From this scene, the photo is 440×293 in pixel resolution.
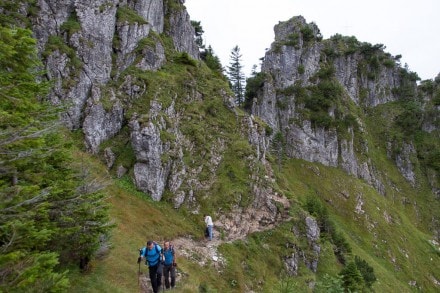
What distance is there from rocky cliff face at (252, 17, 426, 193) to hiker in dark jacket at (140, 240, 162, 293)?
65.1m

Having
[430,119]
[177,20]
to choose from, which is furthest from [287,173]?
[430,119]

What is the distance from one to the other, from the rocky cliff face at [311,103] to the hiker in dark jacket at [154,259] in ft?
213

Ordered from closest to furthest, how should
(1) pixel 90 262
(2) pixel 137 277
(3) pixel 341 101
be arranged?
(1) pixel 90 262 < (2) pixel 137 277 < (3) pixel 341 101

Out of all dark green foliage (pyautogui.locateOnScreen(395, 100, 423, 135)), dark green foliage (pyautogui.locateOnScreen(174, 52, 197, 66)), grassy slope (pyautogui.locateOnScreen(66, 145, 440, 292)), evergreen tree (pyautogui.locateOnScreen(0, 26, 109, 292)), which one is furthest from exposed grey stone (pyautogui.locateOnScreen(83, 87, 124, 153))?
dark green foliage (pyautogui.locateOnScreen(395, 100, 423, 135))

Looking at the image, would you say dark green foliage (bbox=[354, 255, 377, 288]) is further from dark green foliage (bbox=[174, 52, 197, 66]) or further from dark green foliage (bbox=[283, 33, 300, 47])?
dark green foliage (bbox=[283, 33, 300, 47])

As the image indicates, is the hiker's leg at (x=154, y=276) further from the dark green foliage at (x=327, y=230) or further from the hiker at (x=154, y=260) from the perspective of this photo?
the dark green foliage at (x=327, y=230)

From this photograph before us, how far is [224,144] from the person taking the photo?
36875mm

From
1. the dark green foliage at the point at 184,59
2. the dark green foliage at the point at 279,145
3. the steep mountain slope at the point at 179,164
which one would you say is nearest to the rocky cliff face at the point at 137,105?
the steep mountain slope at the point at 179,164

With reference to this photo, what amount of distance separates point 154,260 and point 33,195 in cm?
733

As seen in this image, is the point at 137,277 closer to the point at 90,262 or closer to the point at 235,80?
the point at 90,262

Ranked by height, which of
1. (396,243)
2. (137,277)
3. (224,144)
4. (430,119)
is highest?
(430,119)

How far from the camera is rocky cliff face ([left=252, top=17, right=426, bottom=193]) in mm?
81250

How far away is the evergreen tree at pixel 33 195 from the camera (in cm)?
879

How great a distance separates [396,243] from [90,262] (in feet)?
214
